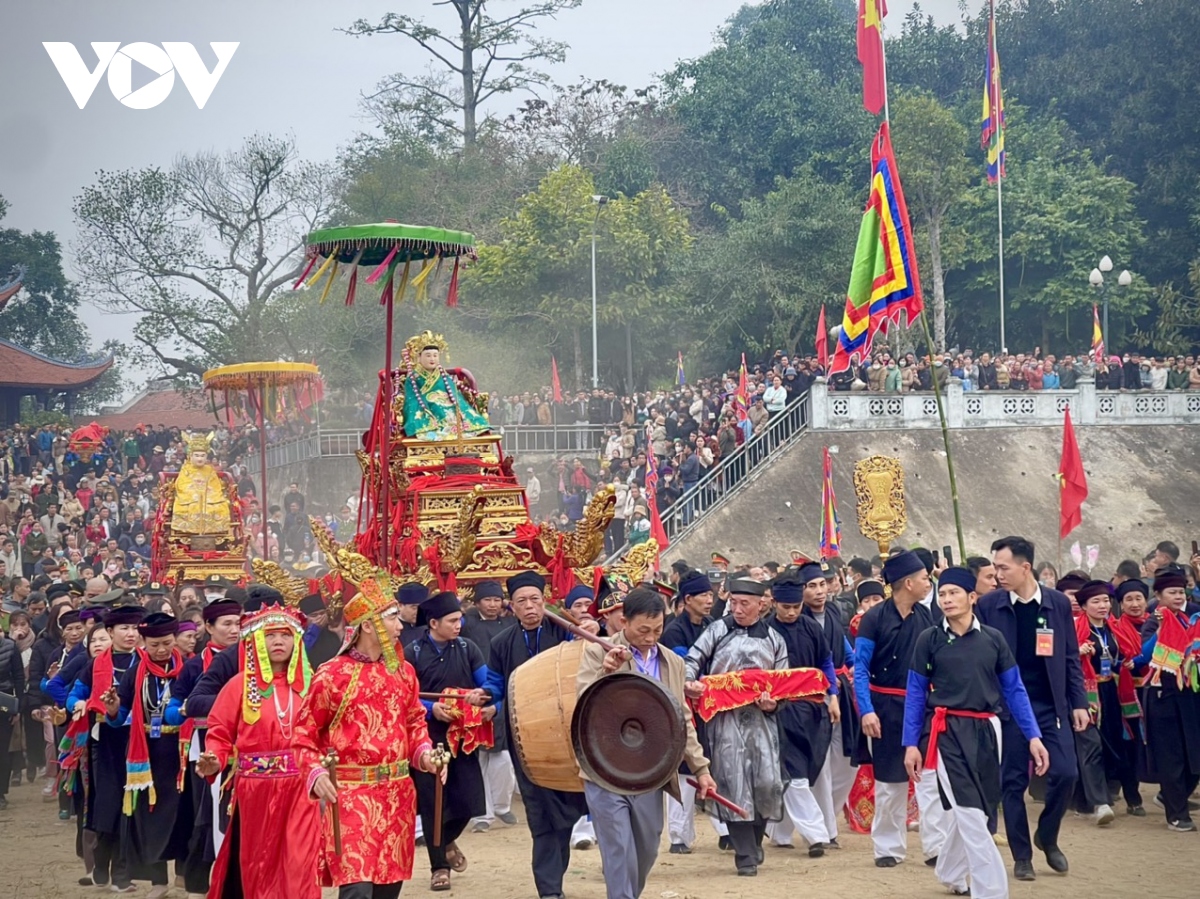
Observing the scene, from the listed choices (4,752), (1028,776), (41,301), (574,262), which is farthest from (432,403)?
(41,301)

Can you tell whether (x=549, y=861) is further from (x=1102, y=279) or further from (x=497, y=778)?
(x=1102, y=279)

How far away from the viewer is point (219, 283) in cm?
3794

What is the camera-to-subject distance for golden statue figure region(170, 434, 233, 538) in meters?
18.5

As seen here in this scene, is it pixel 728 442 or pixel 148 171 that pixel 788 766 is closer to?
pixel 728 442

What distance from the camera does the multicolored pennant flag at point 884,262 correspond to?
14.7 m

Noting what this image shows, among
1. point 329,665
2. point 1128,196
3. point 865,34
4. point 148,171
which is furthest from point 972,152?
point 329,665

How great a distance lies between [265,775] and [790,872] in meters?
3.47

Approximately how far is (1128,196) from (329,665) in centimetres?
3991

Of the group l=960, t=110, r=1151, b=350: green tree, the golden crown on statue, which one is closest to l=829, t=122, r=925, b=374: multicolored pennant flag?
the golden crown on statue

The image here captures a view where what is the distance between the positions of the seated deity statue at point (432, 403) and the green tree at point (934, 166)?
25.1 m

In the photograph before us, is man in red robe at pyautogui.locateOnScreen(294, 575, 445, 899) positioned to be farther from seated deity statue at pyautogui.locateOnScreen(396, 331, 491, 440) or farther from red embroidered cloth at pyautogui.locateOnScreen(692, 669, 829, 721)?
seated deity statue at pyautogui.locateOnScreen(396, 331, 491, 440)

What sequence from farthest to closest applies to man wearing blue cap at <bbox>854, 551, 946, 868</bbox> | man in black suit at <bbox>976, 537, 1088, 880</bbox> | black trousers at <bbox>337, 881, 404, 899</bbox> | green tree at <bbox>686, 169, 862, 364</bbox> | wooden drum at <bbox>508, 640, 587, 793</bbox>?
1. green tree at <bbox>686, 169, 862, 364</bbox>
2. man wearing blue cap at <bbox>854, 551, 946, 868</bbox>
3. man in black suit at <bbox>976, 537, 1088, 880</bbox>
4. wooden drum at <bbox>508, 640, 587, 793</bbox>
5. black trousers at <bbox>337, 881, 404, 899</bbox>

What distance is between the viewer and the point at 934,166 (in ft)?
126

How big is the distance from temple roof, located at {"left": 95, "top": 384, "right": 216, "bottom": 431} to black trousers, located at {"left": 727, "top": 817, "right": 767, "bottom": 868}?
4108 cm
